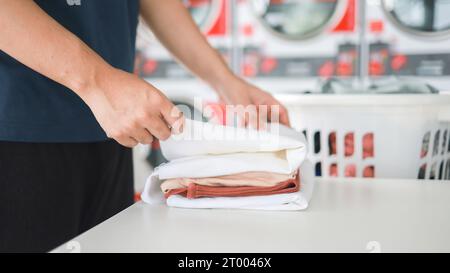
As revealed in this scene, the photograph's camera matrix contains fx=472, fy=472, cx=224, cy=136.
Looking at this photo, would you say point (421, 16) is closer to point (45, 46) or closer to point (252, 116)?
point (252, 116)

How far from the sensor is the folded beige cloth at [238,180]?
88 centimetres

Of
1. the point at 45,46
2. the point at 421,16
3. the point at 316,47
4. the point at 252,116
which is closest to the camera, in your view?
the point at 45,46

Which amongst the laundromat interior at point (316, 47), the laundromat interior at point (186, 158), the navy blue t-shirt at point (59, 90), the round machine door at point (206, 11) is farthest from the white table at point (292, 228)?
the round machine door at point (206, 11)

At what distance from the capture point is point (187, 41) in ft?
4.23

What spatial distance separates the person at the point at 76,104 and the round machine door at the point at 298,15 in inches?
81.9

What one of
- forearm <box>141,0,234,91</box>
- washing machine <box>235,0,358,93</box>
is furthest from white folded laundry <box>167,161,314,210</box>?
washing machine <box>235,0,358,93</box>

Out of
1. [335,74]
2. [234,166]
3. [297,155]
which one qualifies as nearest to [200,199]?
[234,166]

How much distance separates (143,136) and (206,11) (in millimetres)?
2797

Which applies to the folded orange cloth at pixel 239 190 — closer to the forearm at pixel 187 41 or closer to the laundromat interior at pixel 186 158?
the laundromat interior at pixel 186 158

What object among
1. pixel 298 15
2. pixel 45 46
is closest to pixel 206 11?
pixel 298 15

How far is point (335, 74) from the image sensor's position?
318cm

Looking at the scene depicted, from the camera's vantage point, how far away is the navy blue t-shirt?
928 millimetres

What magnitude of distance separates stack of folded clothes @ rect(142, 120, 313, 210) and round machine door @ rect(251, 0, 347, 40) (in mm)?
2470
